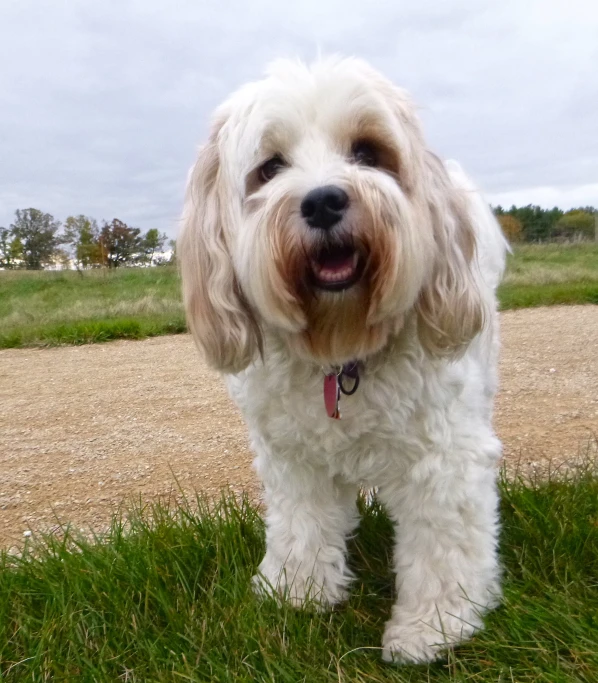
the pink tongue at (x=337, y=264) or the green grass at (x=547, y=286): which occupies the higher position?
the pink tongue at (x=337, y=264)

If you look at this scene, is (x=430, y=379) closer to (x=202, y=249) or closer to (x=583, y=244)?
(x=202, y=249)

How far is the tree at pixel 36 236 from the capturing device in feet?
132

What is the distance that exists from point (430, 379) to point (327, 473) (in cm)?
60

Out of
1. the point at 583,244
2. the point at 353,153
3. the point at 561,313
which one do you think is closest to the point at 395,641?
the point at 353,153

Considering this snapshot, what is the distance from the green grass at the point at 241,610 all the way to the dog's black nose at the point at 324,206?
1.43m

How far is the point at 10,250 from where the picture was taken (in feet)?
146

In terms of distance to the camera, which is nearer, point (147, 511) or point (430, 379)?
point (430, 379)

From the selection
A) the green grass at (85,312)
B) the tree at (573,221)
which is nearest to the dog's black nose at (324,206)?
the green grass at (85,312)

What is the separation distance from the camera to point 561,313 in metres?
10.3

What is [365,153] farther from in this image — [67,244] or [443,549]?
[67,244]

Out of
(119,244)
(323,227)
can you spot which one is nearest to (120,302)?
(323,227)

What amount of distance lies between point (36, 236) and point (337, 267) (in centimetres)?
4464

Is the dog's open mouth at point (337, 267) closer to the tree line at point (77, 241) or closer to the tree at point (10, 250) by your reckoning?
the tree line at point (77, 241)

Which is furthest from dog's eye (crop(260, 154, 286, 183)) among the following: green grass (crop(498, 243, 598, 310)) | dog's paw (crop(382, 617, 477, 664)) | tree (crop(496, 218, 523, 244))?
green grass (crop(498, 243, 598, 310))
